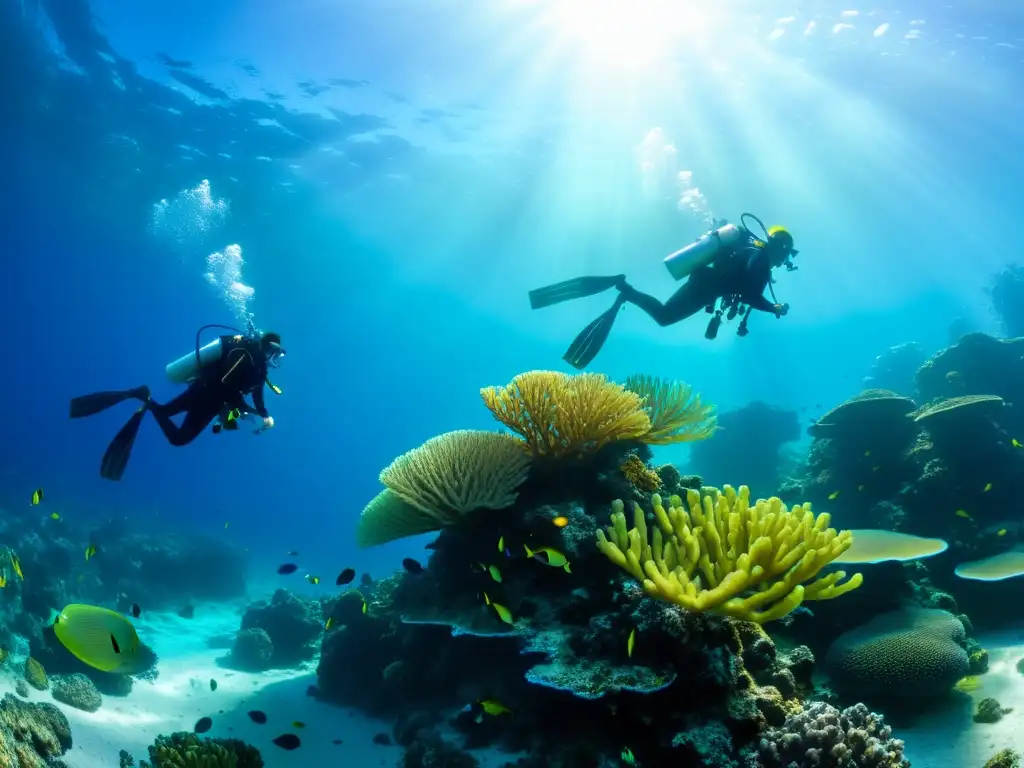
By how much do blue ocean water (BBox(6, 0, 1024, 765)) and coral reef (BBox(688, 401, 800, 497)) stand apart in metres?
11.7

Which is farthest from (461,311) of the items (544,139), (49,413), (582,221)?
(49,413)

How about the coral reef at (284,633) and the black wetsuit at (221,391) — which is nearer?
the black wetsuit at (221,391)

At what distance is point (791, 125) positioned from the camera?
27156mm

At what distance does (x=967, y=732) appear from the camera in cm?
427

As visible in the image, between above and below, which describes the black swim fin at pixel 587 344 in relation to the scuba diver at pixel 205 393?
above

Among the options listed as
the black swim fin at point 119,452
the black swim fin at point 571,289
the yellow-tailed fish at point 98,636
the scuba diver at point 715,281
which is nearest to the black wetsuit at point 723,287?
the scuba diver at point 715,281

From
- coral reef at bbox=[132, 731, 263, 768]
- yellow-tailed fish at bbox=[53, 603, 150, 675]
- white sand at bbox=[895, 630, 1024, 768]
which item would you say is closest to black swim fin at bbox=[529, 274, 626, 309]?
white sand at bbox=[895, 630, 1024, 768]

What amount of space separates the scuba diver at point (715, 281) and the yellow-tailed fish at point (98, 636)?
5.56 meters

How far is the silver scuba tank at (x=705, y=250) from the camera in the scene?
Answer: 25.0ft

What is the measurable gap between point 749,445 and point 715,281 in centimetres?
1495

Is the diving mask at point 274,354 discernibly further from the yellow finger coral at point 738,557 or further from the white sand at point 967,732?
the white sand at point 967,732

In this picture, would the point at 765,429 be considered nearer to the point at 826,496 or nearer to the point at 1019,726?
the point at 826,496

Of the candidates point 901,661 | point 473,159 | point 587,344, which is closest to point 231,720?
point 587,344

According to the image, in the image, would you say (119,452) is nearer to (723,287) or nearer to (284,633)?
(723,287)
